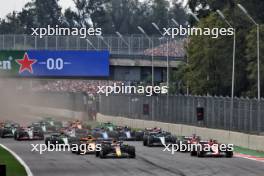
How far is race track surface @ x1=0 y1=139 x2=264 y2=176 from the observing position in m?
33.8

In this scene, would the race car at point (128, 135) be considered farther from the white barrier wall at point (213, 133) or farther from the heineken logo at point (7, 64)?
the heineken logo at point (7, 64)

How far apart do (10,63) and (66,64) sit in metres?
6.42

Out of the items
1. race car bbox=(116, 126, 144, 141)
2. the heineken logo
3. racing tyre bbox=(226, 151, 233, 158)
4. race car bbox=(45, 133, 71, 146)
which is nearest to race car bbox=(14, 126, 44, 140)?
race car bbox=(116, 126, 144, 141)

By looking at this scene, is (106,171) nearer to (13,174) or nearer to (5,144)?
(13,174)

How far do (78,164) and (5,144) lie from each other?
18.7 meters

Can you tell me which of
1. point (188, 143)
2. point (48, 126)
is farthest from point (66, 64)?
point (188, 143)

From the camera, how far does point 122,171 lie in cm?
3441

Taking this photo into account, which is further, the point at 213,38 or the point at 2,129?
the point at 213,38

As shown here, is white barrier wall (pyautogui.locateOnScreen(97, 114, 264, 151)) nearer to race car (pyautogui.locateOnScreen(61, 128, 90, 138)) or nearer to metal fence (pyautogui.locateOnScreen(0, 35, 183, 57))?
race car (pyautogui.locateOnScreen(61, 128, 90, 138))

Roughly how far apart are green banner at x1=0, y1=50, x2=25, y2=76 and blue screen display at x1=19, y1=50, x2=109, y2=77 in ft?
4.26

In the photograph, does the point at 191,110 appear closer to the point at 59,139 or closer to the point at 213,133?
the point at 213,133

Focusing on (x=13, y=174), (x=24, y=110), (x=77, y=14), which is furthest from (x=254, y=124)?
(x=77, y=14)

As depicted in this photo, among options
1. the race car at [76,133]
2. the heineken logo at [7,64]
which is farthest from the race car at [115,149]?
the heineken logo at [7,64]

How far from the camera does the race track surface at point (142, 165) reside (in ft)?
111
